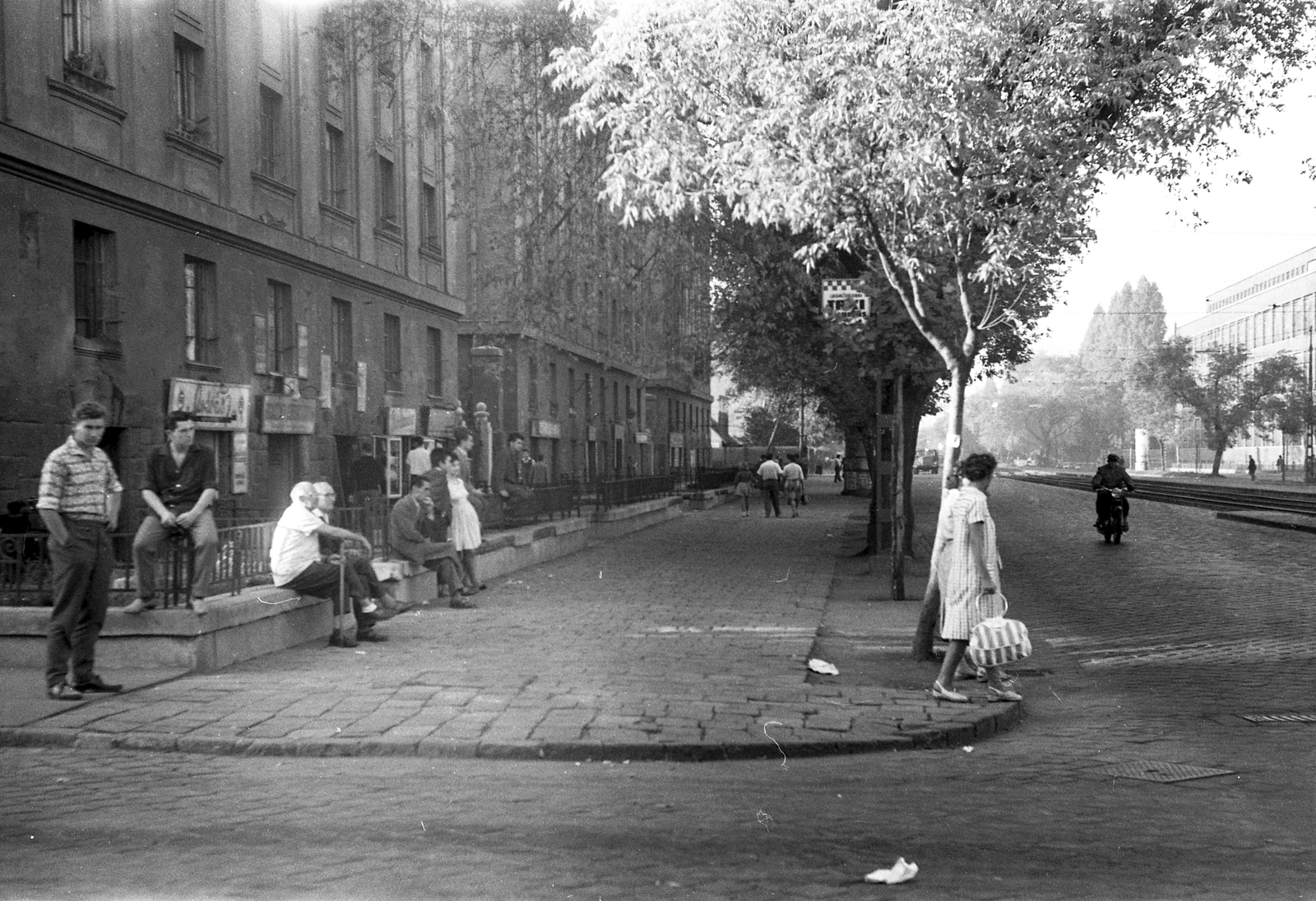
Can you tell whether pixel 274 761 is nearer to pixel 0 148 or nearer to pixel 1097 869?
pixel 1097 869

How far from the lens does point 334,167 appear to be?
2745cm

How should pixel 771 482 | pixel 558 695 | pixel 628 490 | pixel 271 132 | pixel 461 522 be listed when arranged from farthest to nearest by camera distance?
pixel 771 482 < pixel 628 490 < pixel 271 132 < pixel 461 522 < pixel 558 695

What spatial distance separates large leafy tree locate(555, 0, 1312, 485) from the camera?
37.1 feet

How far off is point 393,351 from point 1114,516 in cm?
1511

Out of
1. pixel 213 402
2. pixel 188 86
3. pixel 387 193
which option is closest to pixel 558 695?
pixel 213 402

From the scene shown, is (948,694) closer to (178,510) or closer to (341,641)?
(341,641)

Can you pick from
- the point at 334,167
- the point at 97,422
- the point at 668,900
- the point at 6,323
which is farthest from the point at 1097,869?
the point at 334,167

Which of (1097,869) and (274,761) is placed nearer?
(1097,869)

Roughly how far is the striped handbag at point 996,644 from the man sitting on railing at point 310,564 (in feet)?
16.7

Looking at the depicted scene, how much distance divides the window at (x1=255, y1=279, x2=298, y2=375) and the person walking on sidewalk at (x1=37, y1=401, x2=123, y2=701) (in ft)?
49.7

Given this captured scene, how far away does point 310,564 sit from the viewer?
1145 cm

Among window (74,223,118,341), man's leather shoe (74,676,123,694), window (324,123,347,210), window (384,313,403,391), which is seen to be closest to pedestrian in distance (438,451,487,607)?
window (74,223,118,341)

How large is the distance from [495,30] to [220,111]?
4.54 m

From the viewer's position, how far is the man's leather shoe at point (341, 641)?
11.4 meters
